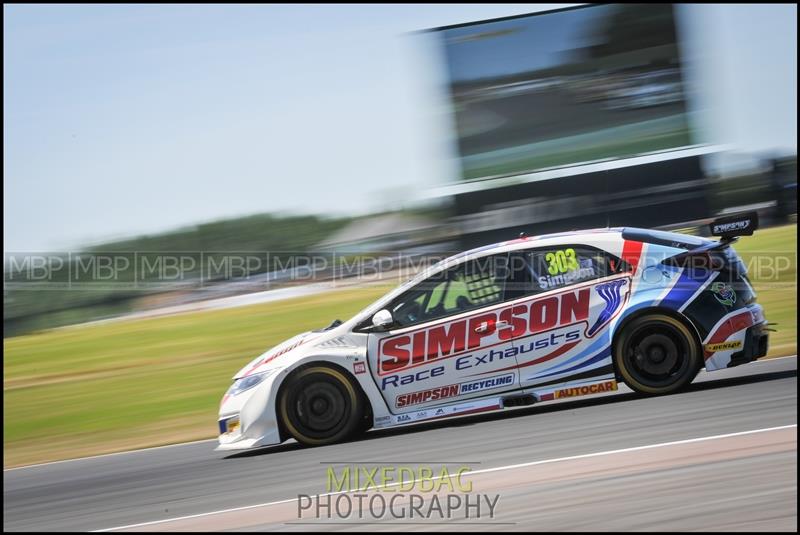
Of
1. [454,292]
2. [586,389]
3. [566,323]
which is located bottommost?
[586,389]

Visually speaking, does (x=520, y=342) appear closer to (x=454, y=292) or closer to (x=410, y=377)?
(x=454, y=292)

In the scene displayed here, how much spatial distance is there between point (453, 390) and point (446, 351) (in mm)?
317

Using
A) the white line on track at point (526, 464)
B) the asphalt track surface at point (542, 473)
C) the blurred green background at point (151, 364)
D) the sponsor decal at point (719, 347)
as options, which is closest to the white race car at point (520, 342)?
the sponsor decal at point (719, 347)

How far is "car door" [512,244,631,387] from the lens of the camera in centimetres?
686

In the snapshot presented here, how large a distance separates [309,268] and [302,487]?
13766 millimetres

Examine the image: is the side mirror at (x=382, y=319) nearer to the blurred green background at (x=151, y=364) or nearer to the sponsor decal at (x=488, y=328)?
the sponsor decal at (x=488, y=328)

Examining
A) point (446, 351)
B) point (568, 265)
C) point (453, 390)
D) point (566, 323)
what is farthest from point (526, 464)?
point (568, 265)

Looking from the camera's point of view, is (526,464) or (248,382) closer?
(526,464)

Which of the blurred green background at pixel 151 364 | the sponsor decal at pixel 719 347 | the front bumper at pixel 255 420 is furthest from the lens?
the blurred green background at pixel 151 364

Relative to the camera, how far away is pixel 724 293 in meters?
6.93

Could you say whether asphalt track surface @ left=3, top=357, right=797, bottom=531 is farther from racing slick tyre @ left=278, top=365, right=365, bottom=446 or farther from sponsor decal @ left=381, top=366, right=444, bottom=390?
sponsor decal @ left=381, top=366, right=444, bottom=390

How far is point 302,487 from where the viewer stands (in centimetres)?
564

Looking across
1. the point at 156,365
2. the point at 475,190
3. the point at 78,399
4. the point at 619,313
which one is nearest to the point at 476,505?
the point at 619,313

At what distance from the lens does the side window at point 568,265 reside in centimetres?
701
